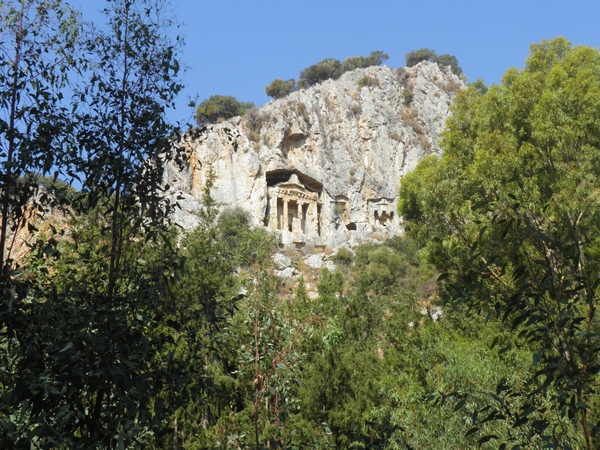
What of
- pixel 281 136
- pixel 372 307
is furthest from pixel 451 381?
pixel 281 136

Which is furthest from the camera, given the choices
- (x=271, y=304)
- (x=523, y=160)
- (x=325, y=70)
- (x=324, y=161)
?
(x=325, y=70)

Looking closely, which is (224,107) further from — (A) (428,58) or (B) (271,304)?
(B) (271,304)

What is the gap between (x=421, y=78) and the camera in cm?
6069

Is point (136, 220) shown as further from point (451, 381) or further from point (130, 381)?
point (451, 381)

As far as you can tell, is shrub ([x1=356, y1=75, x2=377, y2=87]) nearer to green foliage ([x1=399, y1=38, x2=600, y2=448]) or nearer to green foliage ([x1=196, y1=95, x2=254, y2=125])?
green foliage ([x1=196, y1=95, x2=254, y2=125])

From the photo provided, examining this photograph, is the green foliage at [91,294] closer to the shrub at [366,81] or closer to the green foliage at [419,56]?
the shrub at [366,81]

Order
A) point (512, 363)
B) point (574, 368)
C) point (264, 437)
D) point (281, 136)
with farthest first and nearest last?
point (281, 136)
point (512, 363)
point (264, 437)
point (574, 368)

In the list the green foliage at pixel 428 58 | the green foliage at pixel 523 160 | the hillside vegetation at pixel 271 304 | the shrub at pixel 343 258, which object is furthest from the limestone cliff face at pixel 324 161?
the hillside vegetation at pixel 271 304

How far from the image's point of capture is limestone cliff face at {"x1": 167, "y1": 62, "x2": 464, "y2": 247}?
45844 millimetres

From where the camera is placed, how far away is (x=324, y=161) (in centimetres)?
4994

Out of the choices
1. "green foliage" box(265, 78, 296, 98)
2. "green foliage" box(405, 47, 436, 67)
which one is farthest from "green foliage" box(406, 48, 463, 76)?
"green foliage" box(265, 78, 296, 98)

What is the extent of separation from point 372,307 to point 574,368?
41.9 ft

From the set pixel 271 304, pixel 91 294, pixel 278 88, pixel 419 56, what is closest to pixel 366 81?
pixel 278 88

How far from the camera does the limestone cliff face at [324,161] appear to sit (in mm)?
45844
